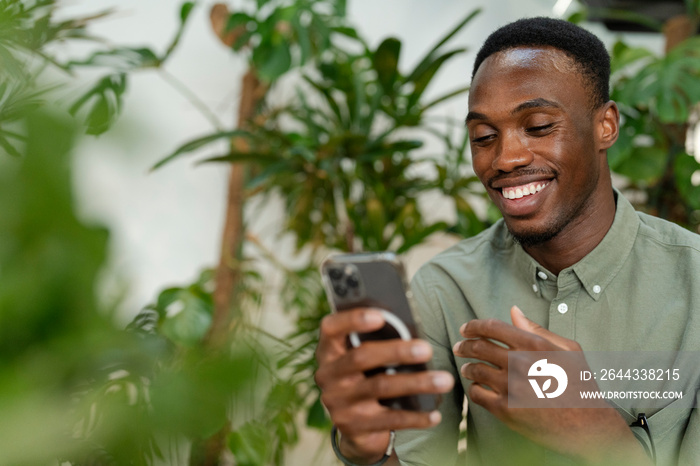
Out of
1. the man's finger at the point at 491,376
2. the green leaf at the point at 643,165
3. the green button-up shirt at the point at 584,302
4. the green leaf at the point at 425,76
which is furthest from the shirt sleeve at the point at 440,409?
the green leaf at the point at 643,165

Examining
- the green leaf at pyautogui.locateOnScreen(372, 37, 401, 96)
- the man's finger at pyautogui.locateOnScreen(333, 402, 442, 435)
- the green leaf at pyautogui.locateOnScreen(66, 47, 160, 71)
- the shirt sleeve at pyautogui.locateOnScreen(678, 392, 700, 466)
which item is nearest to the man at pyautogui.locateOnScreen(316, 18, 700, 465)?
the shirt sleeve at pyautogui.locateOnScreen(678, 392, 700, 466)

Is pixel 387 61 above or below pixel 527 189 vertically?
above

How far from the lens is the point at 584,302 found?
939 millimetres

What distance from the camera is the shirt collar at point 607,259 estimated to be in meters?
0.94

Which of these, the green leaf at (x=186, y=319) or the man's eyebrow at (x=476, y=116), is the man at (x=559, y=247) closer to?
the man's eyebrow at (x=476, y=116)

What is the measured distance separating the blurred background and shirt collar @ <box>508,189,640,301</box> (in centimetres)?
57

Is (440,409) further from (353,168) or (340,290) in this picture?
(353,168)

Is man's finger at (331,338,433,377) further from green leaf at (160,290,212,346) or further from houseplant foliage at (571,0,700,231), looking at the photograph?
houseplant foliage at (571,0,700,231)

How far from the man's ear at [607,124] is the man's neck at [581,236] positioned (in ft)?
0.32

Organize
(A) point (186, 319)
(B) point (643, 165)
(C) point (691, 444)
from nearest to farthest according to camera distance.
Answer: (C) point (691, 444), (A) point (186, 319), (B) point (643, 165)

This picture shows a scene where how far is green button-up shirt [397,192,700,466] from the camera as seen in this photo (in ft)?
2.85

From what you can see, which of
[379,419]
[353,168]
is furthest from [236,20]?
[379,419]

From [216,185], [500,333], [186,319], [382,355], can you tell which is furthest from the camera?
[216,185]

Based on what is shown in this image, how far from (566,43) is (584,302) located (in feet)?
1.40
